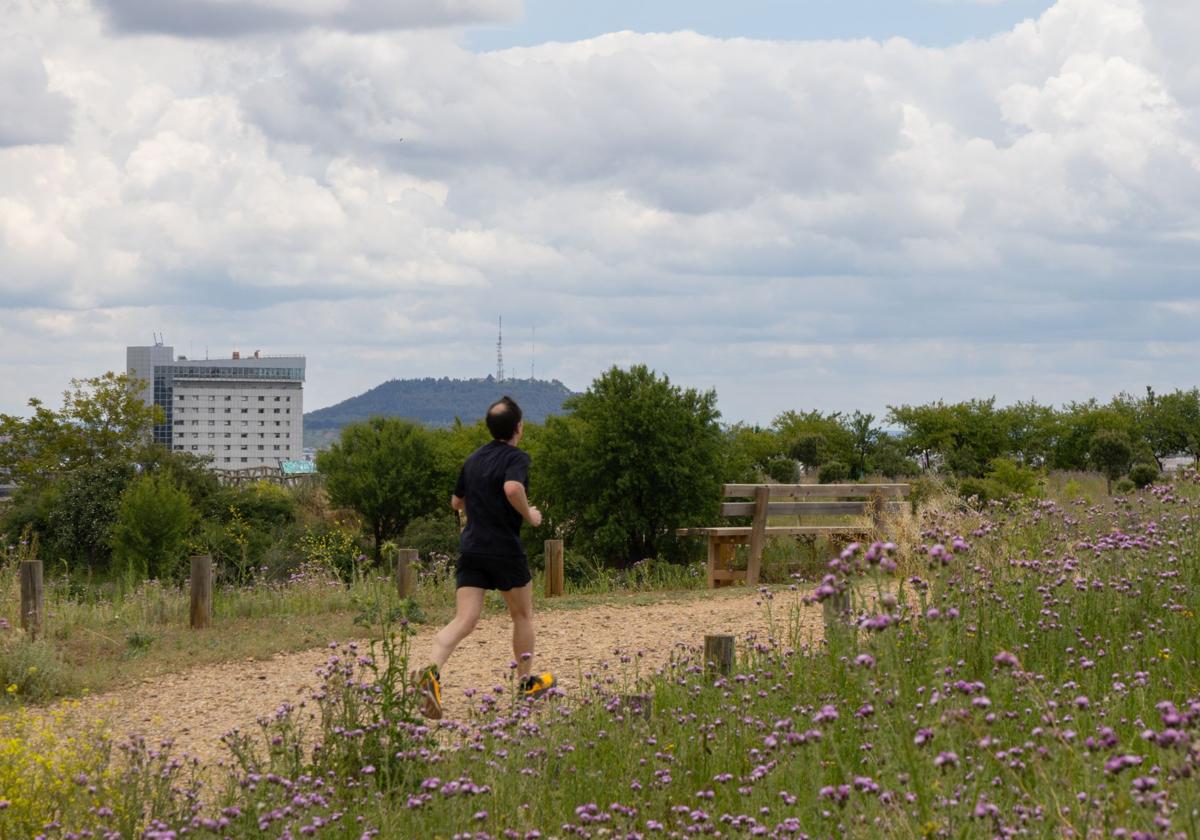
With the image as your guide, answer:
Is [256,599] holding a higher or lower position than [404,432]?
lower

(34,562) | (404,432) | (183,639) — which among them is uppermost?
(404,432)

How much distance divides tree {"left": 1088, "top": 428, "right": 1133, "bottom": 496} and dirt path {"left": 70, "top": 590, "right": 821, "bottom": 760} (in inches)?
1424

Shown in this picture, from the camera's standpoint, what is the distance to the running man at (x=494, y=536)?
7348 millimetres

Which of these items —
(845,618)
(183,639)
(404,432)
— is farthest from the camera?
(404,432)

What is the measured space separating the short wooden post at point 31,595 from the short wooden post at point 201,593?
1.35 m

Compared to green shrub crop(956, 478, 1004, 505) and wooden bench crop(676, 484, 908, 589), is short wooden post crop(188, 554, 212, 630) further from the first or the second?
green shrub crop(956, 478, 1004, 505)

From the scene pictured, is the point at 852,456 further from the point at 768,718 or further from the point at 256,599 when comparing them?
the point at 768,718

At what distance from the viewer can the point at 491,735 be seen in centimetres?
544

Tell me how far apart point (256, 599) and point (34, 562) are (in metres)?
2.63

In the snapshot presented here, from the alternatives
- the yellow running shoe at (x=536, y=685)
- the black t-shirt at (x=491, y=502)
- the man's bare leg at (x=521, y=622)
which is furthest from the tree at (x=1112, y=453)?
the black t-shirt at (x=491, y=502)

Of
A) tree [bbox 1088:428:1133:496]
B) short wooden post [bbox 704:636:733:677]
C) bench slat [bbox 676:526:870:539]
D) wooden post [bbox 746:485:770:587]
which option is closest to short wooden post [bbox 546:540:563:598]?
bench slat [bbox 676:526:870:539]

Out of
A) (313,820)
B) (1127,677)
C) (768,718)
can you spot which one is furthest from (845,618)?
(1127,677)

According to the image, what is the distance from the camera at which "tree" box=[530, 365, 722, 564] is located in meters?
21.8

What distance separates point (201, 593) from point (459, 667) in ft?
13.3
